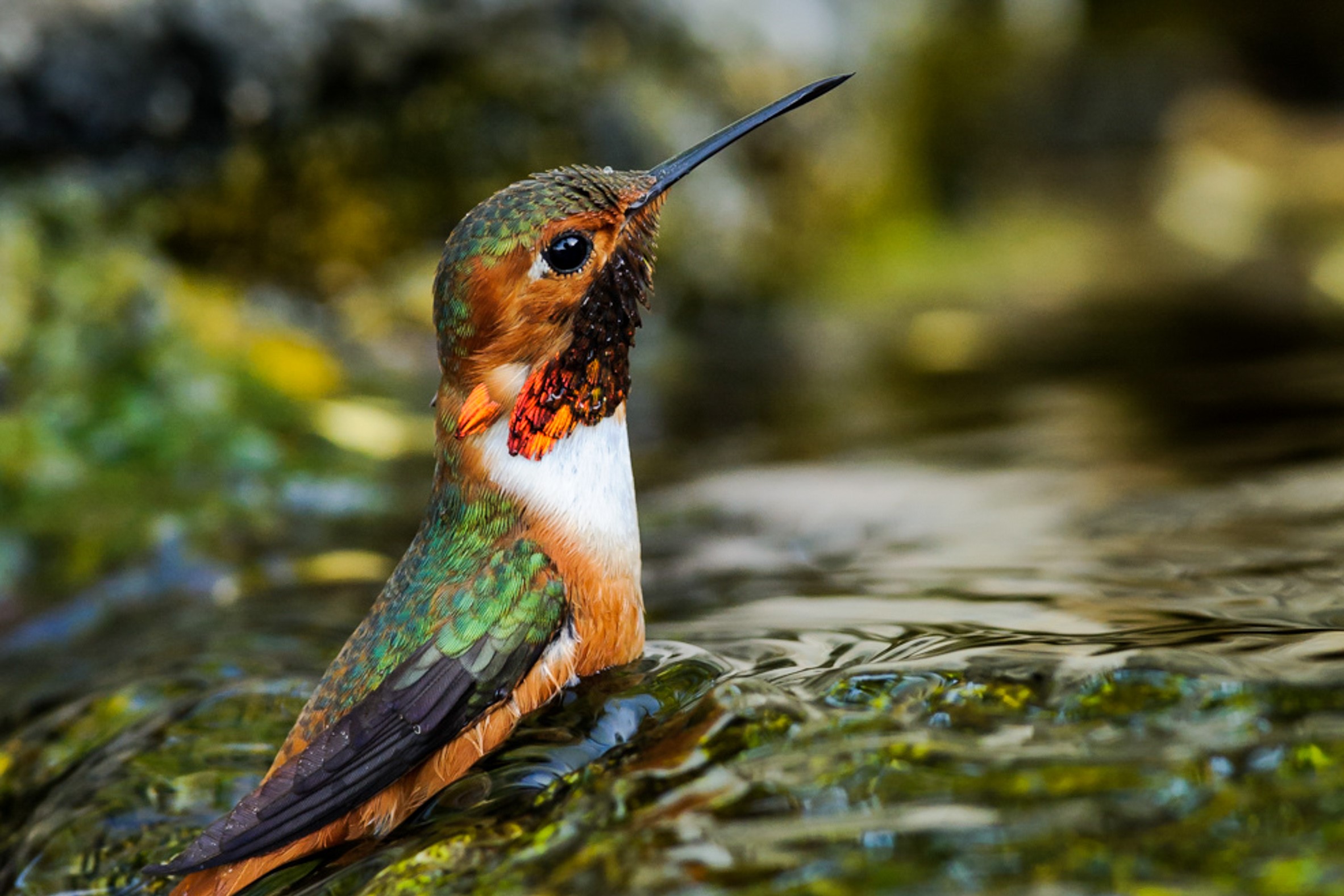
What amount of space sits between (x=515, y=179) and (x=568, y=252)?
727 cm

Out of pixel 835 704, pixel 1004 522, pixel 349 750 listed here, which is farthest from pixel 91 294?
pixel 835 704

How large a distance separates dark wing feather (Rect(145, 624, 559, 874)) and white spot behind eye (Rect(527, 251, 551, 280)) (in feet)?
2.80

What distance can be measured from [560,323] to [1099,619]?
5.41ft

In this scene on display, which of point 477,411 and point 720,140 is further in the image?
point 720,140

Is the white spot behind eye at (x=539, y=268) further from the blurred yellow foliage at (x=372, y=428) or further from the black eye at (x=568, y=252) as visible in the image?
the blurred yellow foliage at (x=372, y=428)

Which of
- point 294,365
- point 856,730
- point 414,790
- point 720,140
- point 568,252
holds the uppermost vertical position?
point 720,140

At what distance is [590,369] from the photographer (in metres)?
3.35

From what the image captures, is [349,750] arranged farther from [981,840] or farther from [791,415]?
[791,415]

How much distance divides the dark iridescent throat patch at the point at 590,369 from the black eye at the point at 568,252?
69 millimetres

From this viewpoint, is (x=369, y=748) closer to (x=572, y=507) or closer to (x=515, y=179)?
(x=572, y=507)

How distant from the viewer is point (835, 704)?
9.45 ft

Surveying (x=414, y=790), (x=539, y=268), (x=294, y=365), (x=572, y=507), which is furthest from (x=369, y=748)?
(x=294, y=365)

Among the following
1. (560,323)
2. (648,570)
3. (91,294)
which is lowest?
(648,570)

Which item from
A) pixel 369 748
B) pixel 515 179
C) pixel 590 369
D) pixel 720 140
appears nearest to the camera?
pixel 369 748
